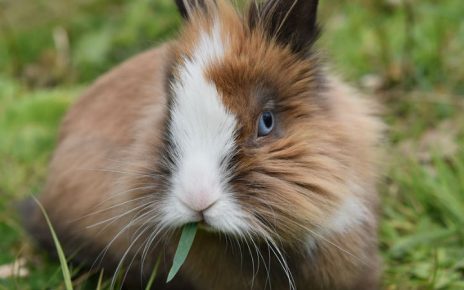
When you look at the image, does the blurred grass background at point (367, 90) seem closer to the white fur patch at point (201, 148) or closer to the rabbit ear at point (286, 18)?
the rabbit ear at point (286, 18)

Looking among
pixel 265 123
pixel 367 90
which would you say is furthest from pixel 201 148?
pixel 367 90

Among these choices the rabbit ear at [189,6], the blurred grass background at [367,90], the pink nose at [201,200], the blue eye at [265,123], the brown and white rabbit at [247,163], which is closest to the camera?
the pink nose at [201,200]

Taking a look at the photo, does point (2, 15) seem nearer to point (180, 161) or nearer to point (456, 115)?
point (456, 115)

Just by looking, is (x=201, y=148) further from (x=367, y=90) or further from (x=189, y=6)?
(x=367, y=90)

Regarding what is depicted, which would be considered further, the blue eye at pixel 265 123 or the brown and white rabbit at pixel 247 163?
the blue eye at pixel 265 123

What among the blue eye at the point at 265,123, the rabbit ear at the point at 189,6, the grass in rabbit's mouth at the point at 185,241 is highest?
the rabbit ear at the point at 189,6

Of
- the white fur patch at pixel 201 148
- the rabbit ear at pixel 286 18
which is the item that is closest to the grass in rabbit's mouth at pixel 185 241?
the white fur patch at pixel 201 148

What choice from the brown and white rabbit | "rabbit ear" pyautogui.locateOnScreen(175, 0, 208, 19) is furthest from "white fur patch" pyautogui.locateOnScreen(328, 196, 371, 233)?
"rabbit ear" pyautogui.locateOnScreen(175, 0, 208, 19)

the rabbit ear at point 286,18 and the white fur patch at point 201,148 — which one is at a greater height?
the rabbit ear at point 286,18

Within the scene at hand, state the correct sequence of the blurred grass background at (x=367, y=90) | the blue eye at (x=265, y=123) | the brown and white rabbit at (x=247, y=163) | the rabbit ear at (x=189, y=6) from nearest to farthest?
the brown and white rabbit at (x=247, y=163)
the blue eye at (x=265, y=123)
the rabbit ear at (x=189, y=6)
the blurred grass background at (x=367, y=90)
